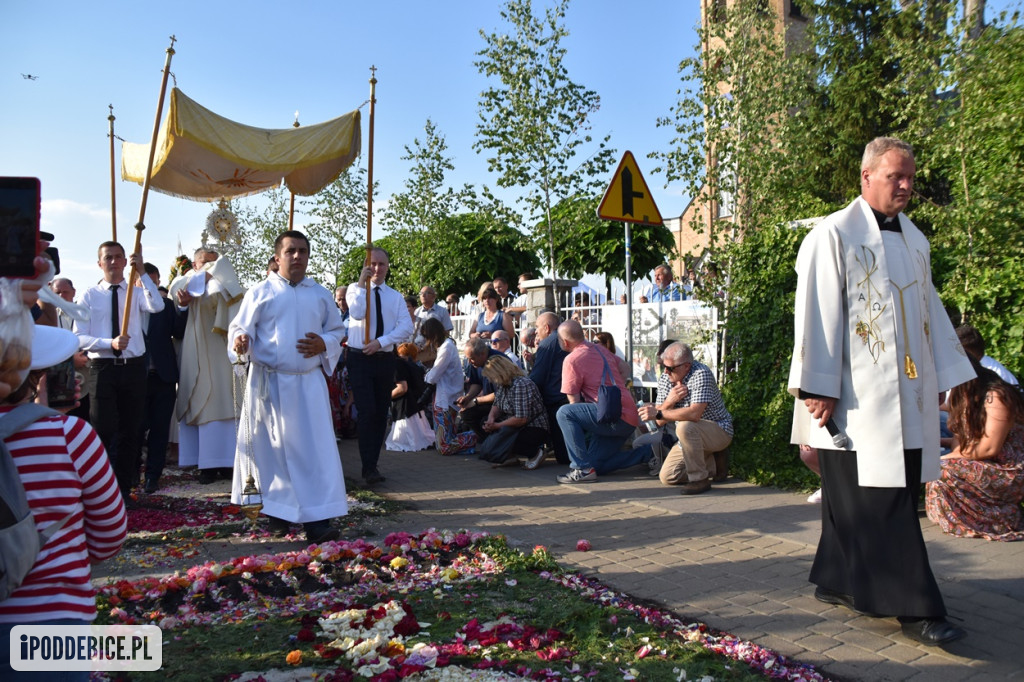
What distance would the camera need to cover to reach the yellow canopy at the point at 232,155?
8.52 m

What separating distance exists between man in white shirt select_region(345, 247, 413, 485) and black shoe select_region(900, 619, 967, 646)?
218 inches

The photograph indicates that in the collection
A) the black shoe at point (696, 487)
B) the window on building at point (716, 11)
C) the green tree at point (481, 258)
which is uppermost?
the window on building at point (716, 11)

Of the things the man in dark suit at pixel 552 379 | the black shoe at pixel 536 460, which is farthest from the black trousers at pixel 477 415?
the black shoe at pixel 536 460

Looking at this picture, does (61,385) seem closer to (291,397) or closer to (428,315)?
(291,397)

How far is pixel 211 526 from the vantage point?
22.0 ft

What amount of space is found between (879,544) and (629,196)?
214 inches

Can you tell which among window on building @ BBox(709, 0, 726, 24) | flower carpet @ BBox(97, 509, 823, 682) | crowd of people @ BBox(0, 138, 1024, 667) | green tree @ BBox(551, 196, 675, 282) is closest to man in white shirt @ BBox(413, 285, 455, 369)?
crowd of people @ BBox(0, 138, 1024, 667)

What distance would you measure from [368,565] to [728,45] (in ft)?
30.8

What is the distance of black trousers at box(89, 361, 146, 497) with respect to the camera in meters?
7.58

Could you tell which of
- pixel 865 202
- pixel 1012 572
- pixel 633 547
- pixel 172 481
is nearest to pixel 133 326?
pixel 172 481

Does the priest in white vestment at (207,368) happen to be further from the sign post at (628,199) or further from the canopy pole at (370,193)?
the sign post at (628,199)

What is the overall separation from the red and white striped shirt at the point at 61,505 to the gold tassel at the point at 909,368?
11.8 ft

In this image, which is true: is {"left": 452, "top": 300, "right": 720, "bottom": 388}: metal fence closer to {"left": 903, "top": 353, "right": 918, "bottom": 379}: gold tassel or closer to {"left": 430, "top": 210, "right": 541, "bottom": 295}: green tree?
{"left": 903, "top": 353, "right": 918, "bottom": 379}: gold tassel

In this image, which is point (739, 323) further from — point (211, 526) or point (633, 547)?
point (211, 526)
